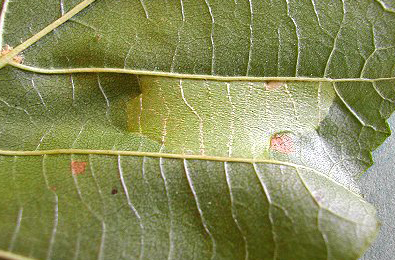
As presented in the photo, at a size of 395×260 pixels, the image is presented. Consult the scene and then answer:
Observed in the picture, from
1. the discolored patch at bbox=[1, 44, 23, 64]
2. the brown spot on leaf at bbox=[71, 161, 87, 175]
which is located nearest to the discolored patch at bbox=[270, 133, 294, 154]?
the brown spot on leaf at bbox=[71, 161, 87, 175]

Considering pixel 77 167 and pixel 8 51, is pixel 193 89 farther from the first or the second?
pixel 8 51

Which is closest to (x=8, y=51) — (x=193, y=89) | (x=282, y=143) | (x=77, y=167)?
(x=77, y=167)

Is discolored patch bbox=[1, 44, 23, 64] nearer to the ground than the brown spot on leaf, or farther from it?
farther from it

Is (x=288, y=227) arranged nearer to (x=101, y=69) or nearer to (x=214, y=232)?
(x=214, y=232)

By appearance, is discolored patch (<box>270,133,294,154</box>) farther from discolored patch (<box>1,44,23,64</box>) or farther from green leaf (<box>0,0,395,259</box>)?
discolored patch (<box>1,44,23,64</box>)

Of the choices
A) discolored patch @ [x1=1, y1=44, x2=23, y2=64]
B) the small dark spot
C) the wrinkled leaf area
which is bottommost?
the wrinkled leaf area

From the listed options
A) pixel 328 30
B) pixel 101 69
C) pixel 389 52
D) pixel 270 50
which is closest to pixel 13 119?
pixel 101 69
